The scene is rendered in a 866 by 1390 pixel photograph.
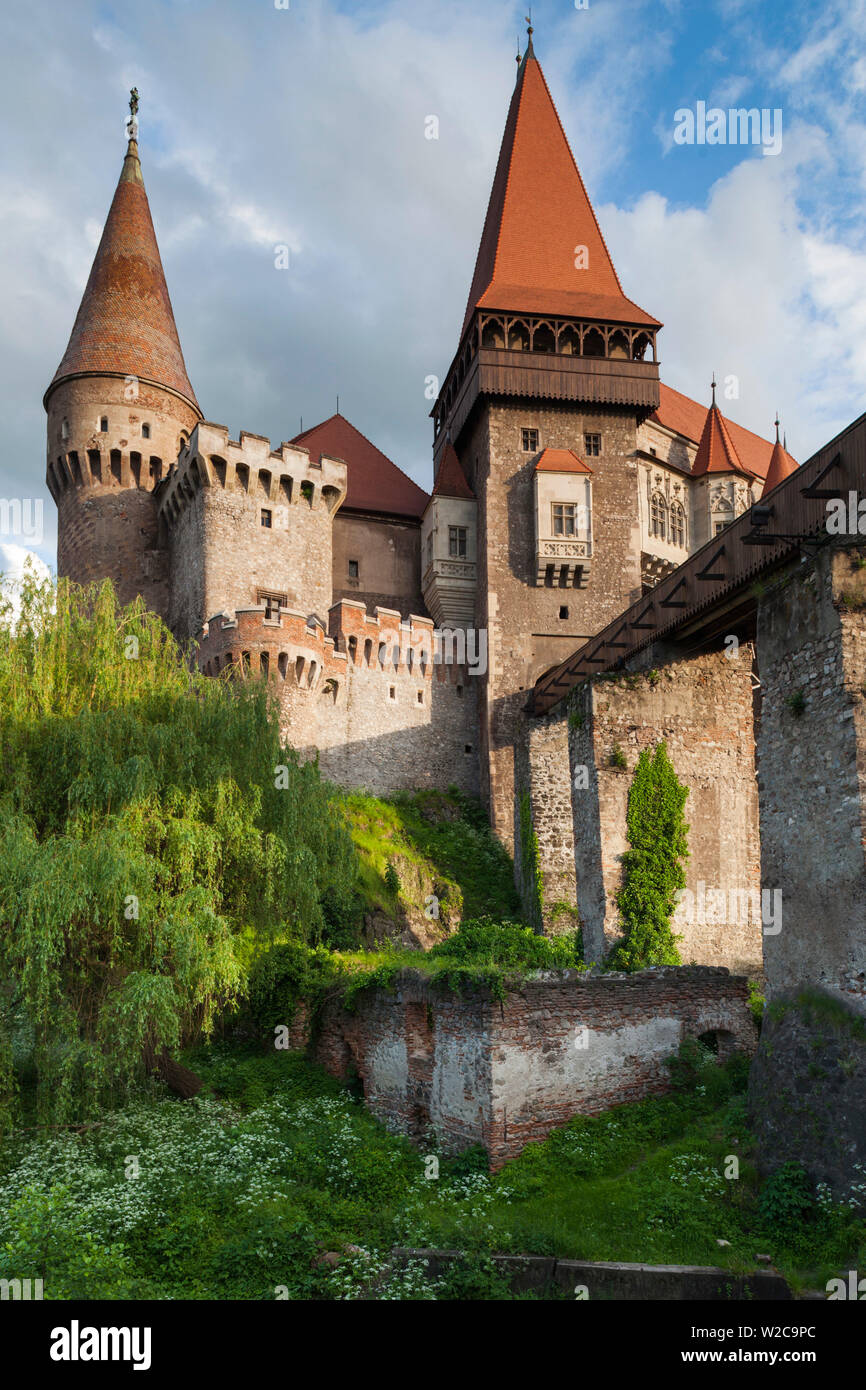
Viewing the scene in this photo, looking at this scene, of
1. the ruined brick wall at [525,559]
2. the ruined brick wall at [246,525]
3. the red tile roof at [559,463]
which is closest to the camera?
the ruined brick wall at [525,559]

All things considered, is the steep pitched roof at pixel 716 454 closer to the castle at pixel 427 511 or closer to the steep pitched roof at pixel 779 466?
the castle at pixel 427 511

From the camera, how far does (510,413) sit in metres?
36.5

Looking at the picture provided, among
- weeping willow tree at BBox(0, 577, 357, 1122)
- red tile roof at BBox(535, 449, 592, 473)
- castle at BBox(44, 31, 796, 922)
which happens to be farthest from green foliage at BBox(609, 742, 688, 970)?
red tile roof at BBox(535, 449, 592, 473)

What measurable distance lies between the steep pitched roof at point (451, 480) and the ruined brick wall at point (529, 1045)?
23.5m

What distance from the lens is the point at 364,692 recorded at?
34188mm

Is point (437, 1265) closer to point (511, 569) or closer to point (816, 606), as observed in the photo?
point (816, 606)

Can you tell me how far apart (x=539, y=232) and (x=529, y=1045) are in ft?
114

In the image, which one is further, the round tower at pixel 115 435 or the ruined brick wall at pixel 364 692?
the round tower at pixel 115 435

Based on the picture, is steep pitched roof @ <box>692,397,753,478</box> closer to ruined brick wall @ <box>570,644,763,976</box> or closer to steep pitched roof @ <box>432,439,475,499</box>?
steep pitched roof @ <box>432,439,475,499</box>

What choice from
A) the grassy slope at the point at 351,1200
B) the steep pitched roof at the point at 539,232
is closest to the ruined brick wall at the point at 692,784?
the grassy slope at the point at 351,1200

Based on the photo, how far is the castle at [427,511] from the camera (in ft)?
113

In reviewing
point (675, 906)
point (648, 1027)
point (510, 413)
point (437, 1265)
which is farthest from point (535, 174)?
point (437, 1265)

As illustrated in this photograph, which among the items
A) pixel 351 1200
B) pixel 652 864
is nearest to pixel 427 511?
pixel 652 864

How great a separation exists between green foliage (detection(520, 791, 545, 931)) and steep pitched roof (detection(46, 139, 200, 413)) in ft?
70.2
